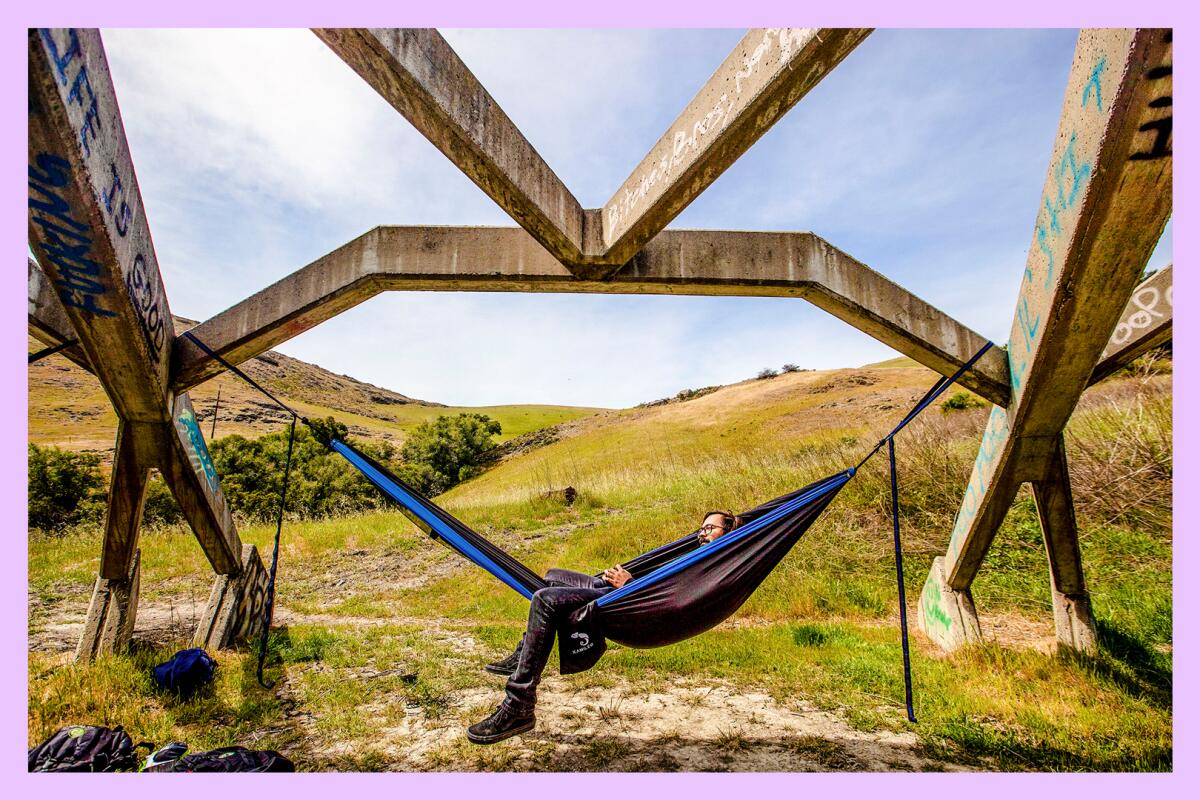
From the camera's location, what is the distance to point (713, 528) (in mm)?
3092

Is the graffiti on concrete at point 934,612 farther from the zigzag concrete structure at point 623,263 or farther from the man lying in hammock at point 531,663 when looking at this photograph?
the man lying in hammock at point 531,663

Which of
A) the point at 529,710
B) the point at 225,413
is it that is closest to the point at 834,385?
the point at 529,710

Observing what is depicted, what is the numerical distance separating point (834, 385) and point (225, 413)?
29.4m

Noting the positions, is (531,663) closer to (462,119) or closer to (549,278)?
(549,278)

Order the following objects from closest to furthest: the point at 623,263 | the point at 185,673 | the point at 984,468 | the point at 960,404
→ the point at 623,263 → the point at 185,673 → the point at 984,468 → the point at 960,404

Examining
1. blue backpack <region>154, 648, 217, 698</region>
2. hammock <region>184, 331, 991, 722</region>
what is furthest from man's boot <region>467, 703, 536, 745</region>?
blue backpack <region>154, 648, 217, 698</region>

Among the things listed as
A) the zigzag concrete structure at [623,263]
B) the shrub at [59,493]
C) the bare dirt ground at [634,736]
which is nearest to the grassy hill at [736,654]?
the bare dirt ground at [634,736]

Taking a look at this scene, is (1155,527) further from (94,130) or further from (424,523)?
(94,130)

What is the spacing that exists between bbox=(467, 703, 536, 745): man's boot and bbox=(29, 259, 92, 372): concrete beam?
7.82 ft

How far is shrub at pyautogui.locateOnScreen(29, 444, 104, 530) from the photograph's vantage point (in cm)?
1070

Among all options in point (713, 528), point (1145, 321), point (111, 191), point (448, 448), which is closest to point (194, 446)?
point (111, 191)

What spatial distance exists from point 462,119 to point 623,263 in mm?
947

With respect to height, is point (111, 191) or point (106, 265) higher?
point (111, 191)

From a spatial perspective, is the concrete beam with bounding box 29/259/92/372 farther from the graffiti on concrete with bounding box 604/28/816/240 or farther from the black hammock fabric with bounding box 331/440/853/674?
the graffiti on concrete with bounding box 604/28/816/240
